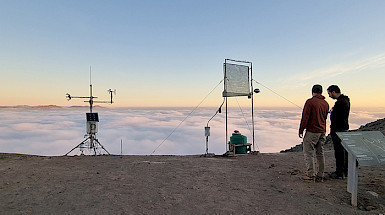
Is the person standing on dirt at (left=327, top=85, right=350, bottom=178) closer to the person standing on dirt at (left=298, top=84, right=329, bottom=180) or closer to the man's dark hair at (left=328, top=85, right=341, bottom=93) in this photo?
the man's dark hair at (left=328, top=85, right=341, bottom=93)

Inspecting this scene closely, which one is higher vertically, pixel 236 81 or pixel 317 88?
pixel 236 81

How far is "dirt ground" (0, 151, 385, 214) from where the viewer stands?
4520mm

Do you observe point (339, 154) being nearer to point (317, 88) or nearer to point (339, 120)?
point (339, 120)

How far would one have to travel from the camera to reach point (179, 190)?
217 inches

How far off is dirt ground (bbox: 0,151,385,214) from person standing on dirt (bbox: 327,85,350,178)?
1.30 feet

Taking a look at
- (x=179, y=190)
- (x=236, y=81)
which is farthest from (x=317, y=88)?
(x=236, y=81)

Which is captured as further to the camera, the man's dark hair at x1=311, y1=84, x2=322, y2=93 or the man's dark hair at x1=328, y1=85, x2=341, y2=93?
the man's dark hair at x1=328, y1=85, x2=341, y2=93

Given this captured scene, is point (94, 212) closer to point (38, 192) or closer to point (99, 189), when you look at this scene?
point (99, 189)

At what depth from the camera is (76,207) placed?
459cm

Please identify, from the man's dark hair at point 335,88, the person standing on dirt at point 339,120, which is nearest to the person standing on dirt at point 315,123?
the person standing on dirt at point 339,120

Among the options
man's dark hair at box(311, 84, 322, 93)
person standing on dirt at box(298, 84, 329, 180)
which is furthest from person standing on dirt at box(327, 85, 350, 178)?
man's dark hair at box(311, 84, 322, 93)

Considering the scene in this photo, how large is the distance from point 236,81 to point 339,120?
536 centimetres

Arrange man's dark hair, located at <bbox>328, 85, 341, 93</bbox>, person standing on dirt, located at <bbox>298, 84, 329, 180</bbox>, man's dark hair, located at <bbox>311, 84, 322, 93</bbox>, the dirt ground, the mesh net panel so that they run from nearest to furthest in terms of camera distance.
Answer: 1. the dirt ground
2. person standing on dirt, located at <bbox>298, 84, 329, 180</bbox>
3. man's dark hair, located at <bbox>311, 84, 322, 93</bbox>
4. man's dark hair, located at <bbox>328, 85, 341, 93</bbox>
5. the mesh net panel

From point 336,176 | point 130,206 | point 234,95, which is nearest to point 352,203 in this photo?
point 336,176
